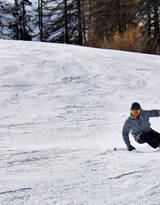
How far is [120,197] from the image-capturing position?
2.52 meters

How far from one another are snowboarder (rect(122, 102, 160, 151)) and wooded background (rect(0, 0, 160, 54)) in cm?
1089

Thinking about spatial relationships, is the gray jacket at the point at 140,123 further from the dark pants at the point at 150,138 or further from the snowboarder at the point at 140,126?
the dark pants at the point at 150,138

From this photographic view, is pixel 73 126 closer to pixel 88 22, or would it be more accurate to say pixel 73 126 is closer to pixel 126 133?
pixel 126 133

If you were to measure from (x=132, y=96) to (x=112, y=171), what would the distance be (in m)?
4.97

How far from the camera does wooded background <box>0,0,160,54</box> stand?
658 inches

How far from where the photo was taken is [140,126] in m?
4.77

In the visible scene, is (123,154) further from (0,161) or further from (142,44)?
(142,44)

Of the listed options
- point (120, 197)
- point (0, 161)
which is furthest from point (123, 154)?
point (0, 161)

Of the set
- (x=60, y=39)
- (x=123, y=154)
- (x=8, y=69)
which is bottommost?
(x=123, y=154)

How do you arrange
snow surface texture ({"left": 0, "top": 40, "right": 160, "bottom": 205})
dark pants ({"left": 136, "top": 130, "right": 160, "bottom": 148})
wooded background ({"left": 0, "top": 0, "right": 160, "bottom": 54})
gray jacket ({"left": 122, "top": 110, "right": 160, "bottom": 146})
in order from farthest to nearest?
1. wooded background ({"left": 0, "top": 0, "right": 160, "bottom": 54})
2. gray jacket ({"left": 122, "top": 110, "right": 160, "bottom": 146})
3. dark pants ({"left": 136, "top": 130, "right": 160, "bottom": 148})
4. snow surface texture ({"left": 0, "top": 40, "right": 160, "bottom": 205})

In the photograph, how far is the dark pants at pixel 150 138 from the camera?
14.8 ft

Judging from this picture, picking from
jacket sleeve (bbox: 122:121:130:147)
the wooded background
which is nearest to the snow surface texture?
jacket sleeve (bbox: 122:121:130:147)

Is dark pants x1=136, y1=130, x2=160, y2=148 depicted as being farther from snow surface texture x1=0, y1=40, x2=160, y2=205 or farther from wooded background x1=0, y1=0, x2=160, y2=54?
wooded background x1=0, y1=0, x2=160, y2=54

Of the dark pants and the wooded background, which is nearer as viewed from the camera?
the dark pants
